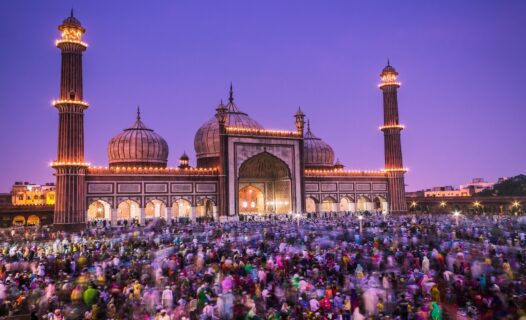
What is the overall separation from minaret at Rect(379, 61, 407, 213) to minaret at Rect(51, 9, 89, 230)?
2980 centimetres

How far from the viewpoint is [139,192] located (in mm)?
36438

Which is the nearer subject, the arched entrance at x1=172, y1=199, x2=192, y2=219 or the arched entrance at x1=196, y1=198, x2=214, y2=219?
the arched entrance at x1=196, y1=198, x2=214, y2=219

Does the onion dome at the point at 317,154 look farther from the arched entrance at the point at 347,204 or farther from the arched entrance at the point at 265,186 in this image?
the arched entrance at the point at 265,186

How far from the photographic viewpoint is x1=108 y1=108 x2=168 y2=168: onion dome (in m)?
42.7

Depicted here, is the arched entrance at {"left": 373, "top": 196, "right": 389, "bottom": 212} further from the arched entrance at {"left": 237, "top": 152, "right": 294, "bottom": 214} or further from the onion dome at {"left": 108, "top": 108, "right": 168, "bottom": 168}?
the onion dome at {"left": 108, "top": 108, "right": 168, "bottom": 168}

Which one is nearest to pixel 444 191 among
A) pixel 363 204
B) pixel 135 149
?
pixel 363 204

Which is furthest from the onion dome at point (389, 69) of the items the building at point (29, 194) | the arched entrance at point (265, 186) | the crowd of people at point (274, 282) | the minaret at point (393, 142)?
the building at point (29, 194)

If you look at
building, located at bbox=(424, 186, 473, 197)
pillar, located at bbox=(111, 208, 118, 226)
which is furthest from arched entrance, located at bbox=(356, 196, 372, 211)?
building, located at bbox=(424, 186, 473, 197)

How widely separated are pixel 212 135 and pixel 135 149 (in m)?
7.82

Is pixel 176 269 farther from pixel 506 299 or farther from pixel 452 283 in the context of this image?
pixel 506 299

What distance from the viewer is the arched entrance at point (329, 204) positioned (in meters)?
46.7

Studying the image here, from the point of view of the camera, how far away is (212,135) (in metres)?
46.1

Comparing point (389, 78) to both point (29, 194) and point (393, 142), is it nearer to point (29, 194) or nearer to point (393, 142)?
point (393, 142)

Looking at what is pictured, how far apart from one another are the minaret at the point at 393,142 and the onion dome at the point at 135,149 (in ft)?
76.7
